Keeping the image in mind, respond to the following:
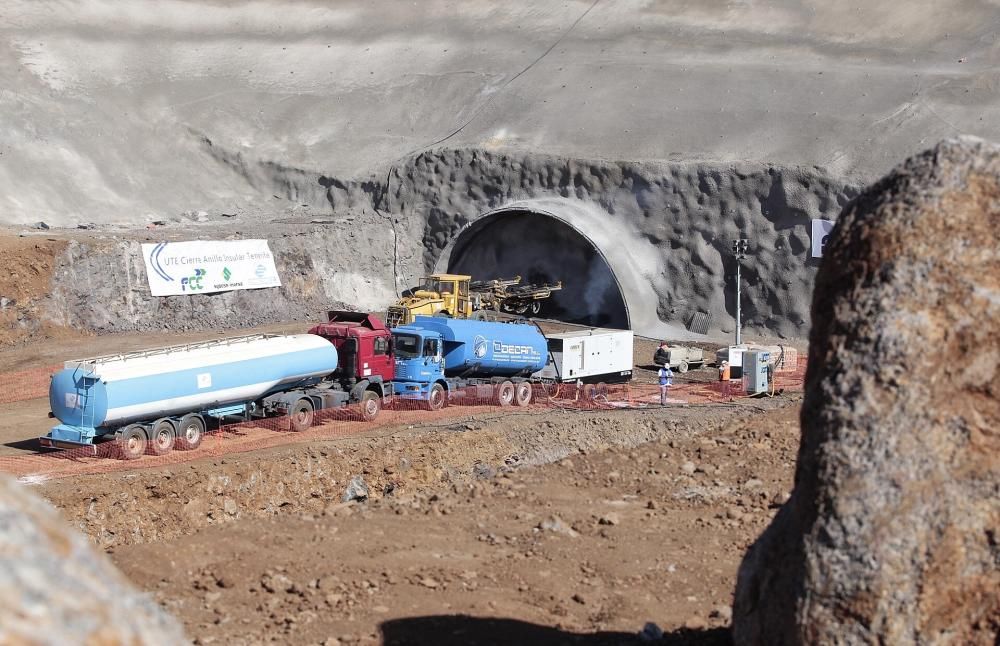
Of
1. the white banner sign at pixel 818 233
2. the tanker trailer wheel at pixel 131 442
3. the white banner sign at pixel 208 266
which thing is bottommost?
the tanker trailer wheel at pixel 131 442

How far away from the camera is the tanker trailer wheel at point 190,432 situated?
25.1m

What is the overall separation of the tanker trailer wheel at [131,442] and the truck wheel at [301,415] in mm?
3813

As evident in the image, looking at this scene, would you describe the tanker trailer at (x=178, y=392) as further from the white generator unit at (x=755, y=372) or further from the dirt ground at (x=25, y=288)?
the dirt ground at (x=25, y=288)

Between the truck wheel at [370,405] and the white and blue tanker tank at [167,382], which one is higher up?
the white and blue tanker tank at [167,382]

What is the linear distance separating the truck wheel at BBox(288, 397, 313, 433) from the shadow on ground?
49.4 ft

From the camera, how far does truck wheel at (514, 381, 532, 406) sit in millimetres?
31969

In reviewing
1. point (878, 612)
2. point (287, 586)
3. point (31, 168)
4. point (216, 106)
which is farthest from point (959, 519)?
point (216, 106)

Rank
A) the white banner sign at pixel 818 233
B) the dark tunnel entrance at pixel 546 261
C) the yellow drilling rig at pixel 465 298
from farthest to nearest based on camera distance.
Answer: the dark tunnel entrance at pixel 546 261
the yellow drilling rig at pixel 465 298
the white banner sign at pixel 818 233

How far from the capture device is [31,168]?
47.3m

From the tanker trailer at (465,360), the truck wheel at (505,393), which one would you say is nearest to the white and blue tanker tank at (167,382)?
the tanker trailer at (465,360)

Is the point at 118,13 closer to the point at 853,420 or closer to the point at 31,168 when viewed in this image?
the point at 31,168

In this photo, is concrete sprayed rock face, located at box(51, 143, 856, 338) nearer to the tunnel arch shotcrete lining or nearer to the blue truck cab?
the tunnel arch shotcrete lining

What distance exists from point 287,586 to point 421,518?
362 cm

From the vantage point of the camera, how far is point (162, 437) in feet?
81.5
